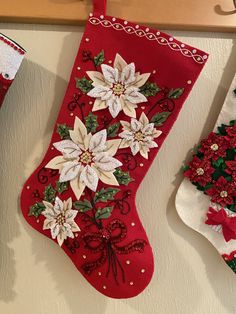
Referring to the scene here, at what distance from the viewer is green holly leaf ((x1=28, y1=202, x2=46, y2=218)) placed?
0.90 m

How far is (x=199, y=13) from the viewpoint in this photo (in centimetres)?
91

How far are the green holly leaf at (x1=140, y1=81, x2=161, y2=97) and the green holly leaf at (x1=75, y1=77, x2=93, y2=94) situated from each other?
0.11 metres

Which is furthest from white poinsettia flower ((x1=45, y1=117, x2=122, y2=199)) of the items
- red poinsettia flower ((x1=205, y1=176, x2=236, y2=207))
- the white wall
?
red poinsettia flower ((x1=205, y1=176, x2=236, y2=207))

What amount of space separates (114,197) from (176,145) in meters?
0.21

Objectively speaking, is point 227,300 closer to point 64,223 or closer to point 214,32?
point 64,223

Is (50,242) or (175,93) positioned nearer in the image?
(175,93)

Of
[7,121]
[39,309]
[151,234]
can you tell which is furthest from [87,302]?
[7,121]

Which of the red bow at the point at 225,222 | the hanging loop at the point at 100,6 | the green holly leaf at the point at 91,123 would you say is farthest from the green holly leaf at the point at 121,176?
the hanging loop at the point at 100,6

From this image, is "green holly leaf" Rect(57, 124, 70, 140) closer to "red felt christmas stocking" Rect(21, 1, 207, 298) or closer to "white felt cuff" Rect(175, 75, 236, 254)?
"red felt christmas stocking" Rect(21, 1, 207, 298)

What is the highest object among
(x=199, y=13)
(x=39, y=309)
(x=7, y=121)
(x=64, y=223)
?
(x=199, y=13)

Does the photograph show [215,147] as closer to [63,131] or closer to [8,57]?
[63,131]

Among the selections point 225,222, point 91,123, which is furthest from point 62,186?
point 225,222

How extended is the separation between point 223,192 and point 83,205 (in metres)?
0.31

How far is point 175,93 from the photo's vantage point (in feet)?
2.78
